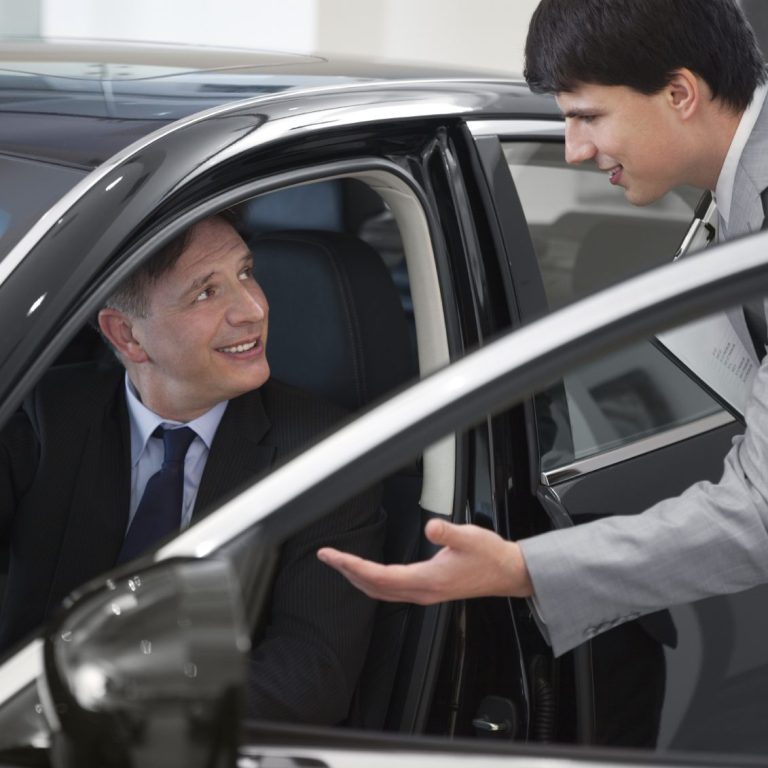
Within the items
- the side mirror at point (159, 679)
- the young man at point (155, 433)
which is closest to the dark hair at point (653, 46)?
the young man at point (155, 433)

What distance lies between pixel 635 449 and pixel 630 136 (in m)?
0.49

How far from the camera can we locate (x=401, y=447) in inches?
42.2

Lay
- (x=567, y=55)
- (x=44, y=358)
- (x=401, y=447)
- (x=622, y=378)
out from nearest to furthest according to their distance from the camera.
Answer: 1. (x=401, y=447)
2. (x=44, y=358)
3. (x=567, y=55)
4. (x=622, y=378)

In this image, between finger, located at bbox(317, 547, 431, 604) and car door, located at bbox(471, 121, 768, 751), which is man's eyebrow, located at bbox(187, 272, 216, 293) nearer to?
car door, located at bbox(471, 121, 768, 751)

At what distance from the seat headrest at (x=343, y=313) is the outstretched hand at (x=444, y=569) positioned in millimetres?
742

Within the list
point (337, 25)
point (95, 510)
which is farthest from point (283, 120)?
point (337, 25)

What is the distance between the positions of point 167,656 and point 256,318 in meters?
1.01

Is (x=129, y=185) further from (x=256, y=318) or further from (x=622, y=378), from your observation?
(x=622, y=378)

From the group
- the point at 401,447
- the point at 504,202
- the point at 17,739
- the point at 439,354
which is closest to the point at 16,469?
the point at 439,354

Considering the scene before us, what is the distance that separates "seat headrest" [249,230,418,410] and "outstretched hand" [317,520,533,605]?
74cm

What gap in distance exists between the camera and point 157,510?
6.23 ft

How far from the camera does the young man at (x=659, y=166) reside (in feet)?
4.42

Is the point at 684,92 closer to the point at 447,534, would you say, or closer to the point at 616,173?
the point at 616,173

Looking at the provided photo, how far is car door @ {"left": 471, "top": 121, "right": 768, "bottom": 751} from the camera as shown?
176 cm
